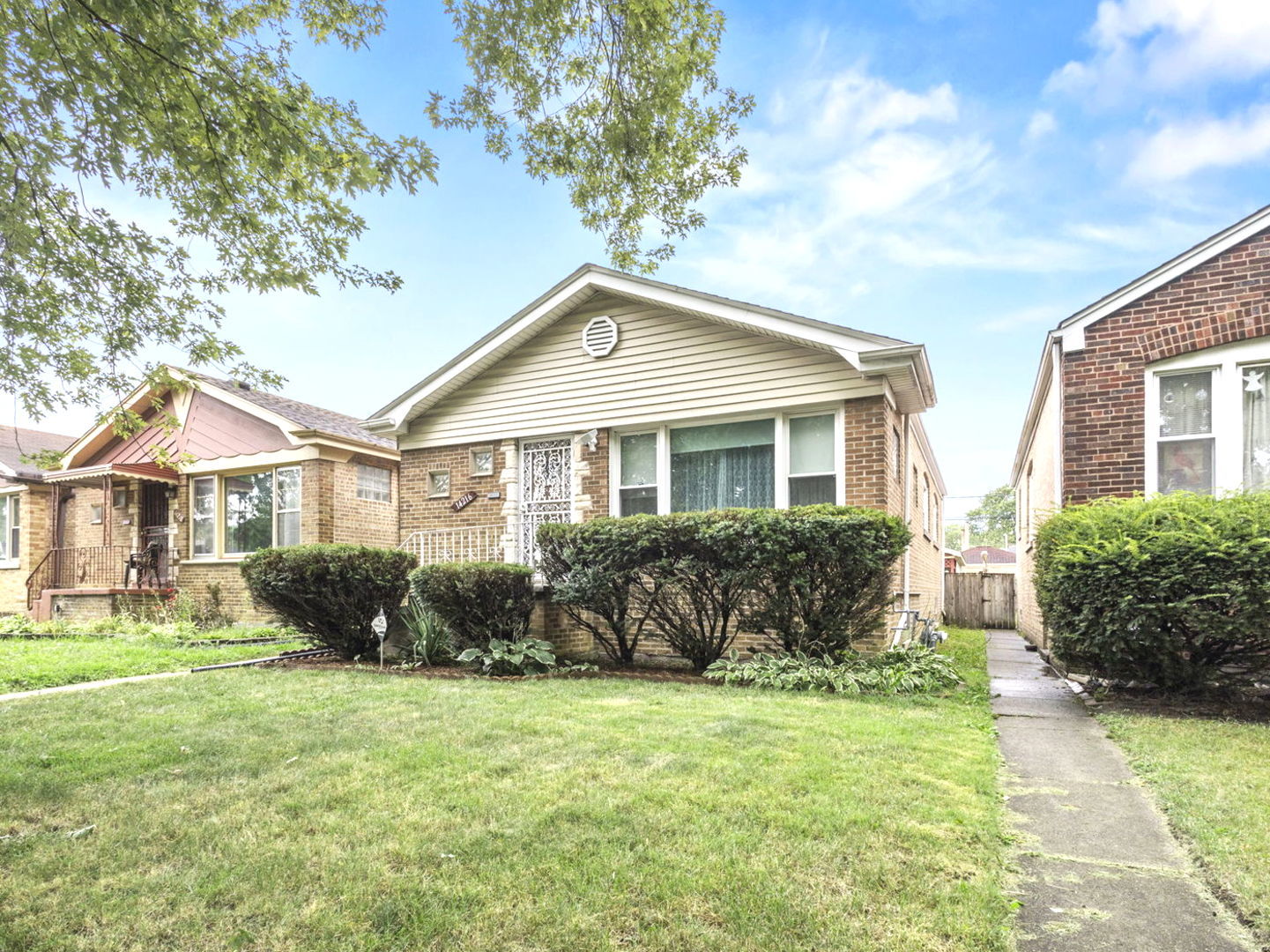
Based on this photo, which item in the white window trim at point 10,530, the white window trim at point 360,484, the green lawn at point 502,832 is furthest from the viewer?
the white window trim at point 10,530

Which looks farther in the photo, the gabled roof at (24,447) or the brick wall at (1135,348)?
the gabled roof at (24,447)

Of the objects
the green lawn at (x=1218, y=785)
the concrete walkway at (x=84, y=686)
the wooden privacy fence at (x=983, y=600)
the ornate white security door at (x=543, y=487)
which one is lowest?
the wooden privacy fence at (x=983, y=600)

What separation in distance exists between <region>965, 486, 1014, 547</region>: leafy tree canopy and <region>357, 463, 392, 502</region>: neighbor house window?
45.4 m

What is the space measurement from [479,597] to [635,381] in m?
3.64

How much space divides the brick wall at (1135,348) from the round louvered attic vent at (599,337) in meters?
5.66

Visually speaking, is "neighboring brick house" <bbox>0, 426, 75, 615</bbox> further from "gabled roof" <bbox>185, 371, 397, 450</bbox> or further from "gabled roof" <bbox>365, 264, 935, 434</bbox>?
"gabled roof" <bbox>365, 264, 935, 434</bbox>

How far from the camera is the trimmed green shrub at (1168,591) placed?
226 inches

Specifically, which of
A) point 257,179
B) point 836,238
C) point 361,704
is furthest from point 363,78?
point 836,238

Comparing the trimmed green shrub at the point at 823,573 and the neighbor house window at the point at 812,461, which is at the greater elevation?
the neighbor house window at the point at 812,461

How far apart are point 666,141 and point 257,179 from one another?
3065mm

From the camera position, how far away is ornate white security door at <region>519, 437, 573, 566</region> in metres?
10.5

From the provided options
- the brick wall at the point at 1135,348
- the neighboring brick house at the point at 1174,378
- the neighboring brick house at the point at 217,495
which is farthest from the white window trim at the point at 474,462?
the brick wall at the point at 1135,348

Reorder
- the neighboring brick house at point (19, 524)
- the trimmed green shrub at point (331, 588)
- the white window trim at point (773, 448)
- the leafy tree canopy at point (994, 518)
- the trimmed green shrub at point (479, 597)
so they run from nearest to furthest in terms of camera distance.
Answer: the trimmed green shrub at point (479, 597) < the white window trim at point (773, 448) < the trimmed green shrub at point (331, 588) < the neighboring brick house at point (19, 524) < the leafy tree canopy at point (994, 518)

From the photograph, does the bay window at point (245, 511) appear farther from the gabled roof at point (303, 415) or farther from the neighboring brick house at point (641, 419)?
the neighboring brick house at point (641, 419)
